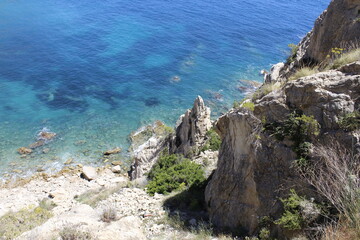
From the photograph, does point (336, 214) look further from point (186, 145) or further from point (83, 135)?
point (83, 135)

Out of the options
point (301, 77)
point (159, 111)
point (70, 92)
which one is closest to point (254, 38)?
point (159, 111)

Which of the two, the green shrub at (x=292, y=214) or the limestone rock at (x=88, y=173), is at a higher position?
the green shrub at (x=292, y=214)

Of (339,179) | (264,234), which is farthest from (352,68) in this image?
(264,234)

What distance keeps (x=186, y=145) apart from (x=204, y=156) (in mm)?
3601

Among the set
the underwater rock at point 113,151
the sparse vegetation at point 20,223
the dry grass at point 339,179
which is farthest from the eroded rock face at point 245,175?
the underwater rock at point 113,151

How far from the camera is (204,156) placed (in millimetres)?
24250

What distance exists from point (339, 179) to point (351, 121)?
84.3 inches

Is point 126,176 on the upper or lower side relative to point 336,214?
lower

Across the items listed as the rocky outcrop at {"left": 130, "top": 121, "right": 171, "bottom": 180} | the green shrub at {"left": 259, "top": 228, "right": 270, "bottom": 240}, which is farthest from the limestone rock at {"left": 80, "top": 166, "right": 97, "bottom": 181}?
the green shrub at {"left": 259, "top": 228, "right": 270, "bottom": 240}

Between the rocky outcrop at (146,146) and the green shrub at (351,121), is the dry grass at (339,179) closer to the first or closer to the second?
the green shrub at (351,121)

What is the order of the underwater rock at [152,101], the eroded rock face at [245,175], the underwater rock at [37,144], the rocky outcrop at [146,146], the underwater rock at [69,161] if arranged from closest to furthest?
the eroded rock face at [245,175] → the rocky outcrop at [146,146] → the underwater rock at [69,161] → the underwater rock at [37,144] → the underwater rock at [152,101]

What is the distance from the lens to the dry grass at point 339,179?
32.1 feet

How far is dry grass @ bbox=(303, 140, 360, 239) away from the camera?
385 inches

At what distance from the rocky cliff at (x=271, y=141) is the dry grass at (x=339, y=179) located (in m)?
0.41
